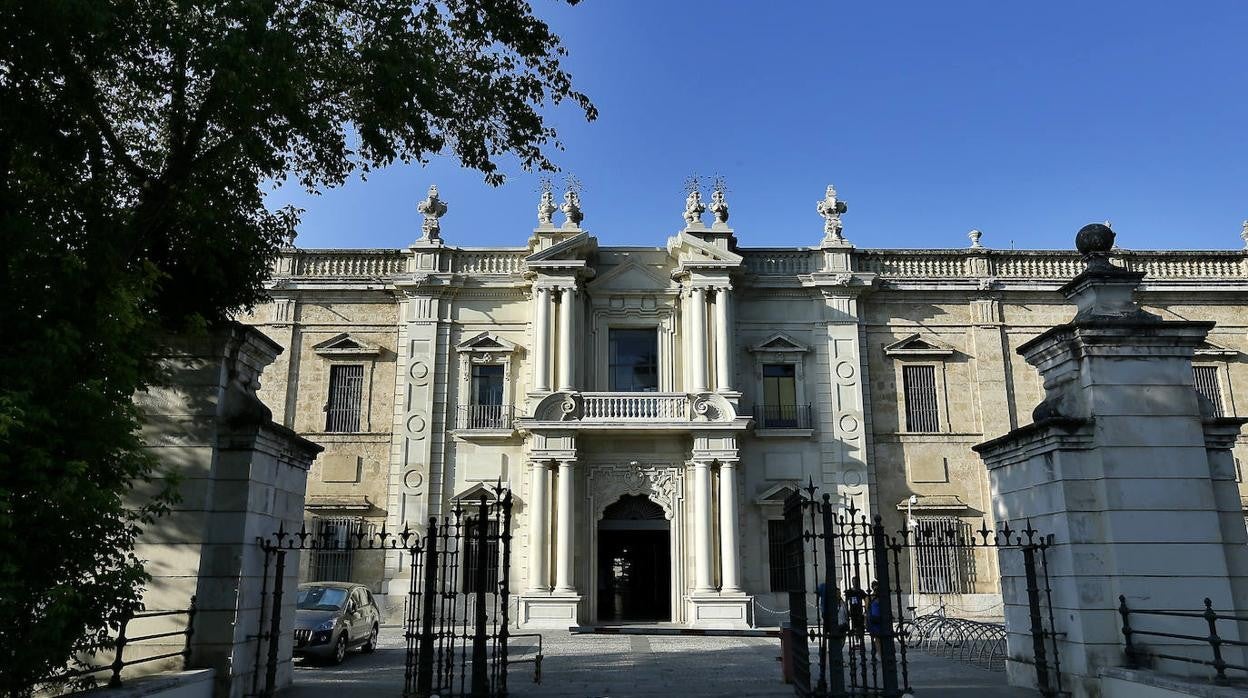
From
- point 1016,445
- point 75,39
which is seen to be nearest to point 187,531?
point 75,39

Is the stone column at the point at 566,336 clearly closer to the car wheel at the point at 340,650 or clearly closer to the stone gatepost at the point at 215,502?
the car wheel at the point at 340,650

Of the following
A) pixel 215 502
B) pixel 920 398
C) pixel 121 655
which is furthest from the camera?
pixel 920 398

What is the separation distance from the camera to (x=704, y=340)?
24.5 meters

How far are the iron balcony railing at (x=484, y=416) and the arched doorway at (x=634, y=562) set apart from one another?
3840mm

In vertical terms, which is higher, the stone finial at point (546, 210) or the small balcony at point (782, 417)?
the stone finial at point (546, 210)

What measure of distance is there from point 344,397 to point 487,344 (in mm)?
4322

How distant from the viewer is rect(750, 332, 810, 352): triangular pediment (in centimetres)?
2531

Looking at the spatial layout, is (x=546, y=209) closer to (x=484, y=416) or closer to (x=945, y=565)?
(x=484, y=416)

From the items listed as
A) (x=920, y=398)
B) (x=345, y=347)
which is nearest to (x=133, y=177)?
(x=345, y=347)

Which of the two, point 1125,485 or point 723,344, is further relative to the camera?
point 723,344

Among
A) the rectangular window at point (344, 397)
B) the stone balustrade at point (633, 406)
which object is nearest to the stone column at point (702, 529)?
the stone balustrade at point (633, 406)

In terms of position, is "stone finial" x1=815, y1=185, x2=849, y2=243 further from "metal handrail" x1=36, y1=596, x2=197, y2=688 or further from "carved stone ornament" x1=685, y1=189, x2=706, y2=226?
"metal handrail" x1=36, y1=596, x2=197, y2=688

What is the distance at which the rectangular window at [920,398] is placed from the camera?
25.2 m

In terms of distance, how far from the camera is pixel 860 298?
2595 centimetres
